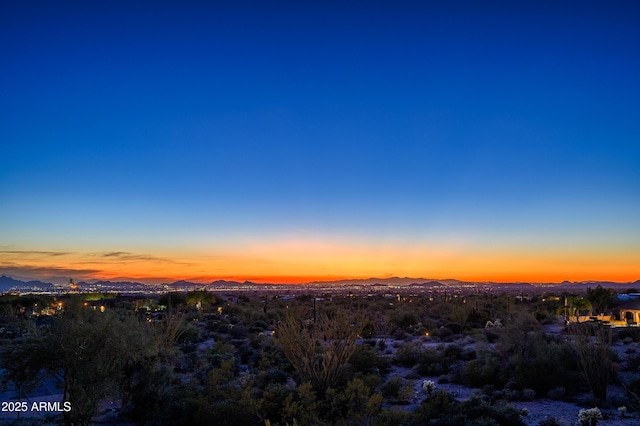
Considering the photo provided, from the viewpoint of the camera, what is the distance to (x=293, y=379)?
16828 millimetres

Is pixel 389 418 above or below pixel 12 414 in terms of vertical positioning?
above

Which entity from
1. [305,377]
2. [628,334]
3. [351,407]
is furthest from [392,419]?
[628,334]

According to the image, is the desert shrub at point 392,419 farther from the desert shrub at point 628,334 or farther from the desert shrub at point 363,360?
the desert shrub at point 628,334

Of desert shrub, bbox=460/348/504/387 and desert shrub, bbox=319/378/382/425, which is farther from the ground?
desert shrub, bbox=319/378/382/425

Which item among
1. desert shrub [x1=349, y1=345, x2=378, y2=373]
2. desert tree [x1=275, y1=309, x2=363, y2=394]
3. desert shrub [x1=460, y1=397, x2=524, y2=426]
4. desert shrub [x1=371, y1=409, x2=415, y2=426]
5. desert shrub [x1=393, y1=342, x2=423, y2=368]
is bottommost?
desert shrub [x1=393, y1=342, x2=423, y2=368]

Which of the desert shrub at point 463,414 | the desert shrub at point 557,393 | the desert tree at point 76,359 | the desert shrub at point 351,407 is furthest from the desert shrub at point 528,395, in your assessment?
the desert tree at point 76,359

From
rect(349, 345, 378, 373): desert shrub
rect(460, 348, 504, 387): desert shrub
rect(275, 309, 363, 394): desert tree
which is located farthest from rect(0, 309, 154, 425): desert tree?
rect(460, 348, 504, 387): desert shrub

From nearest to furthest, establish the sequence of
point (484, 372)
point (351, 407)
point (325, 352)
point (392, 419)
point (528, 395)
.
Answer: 1. point (392, 419)
2. point (351, 407)
3. point (325, 352)
4. point (528, 395)
5. point (484, 372)

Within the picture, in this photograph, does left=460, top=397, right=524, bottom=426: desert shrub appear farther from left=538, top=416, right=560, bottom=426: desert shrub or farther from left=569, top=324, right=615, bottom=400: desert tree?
left=569, top=324, right=615, bottom=400: desert tree

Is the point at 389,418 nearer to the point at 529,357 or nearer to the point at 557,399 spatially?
the point at 557,399

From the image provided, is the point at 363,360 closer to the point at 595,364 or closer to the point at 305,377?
the point at 305,377

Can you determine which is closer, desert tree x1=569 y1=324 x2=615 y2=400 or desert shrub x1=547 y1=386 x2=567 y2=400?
desert tree x1=569 y1=324 x2=615 y2=400

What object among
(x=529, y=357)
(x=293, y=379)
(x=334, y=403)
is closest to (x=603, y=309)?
(x=529, y=357)

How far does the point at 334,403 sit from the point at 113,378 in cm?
563
